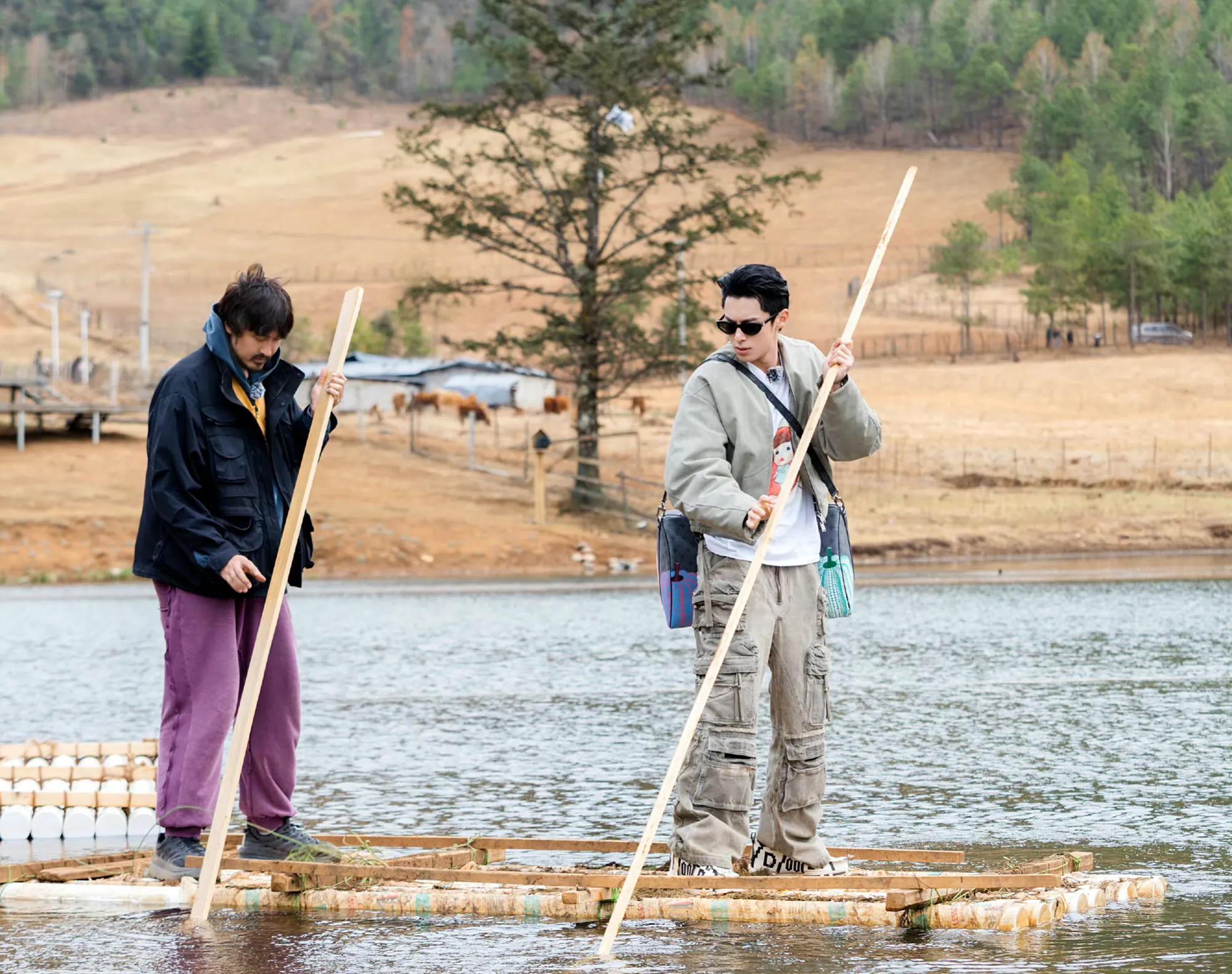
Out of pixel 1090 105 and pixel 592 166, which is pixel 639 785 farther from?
pixel 1090 105

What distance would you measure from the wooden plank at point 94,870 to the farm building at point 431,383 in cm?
5292

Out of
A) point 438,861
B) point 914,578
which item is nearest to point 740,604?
point 438,861

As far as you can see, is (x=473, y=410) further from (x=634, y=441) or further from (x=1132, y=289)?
(x=1132, y=289)

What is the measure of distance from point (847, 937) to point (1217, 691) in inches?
300

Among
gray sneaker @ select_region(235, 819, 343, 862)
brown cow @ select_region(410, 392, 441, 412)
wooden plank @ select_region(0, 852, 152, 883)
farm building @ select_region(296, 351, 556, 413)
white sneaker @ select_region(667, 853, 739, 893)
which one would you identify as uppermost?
white sneaker @ select_region(667, 853, 739, 893)

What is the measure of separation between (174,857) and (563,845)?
1.34 m

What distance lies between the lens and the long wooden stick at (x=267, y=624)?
6215 millimetres

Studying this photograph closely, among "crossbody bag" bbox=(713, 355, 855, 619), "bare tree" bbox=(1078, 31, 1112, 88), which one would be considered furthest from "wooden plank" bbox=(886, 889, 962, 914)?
"bare tree" bbox=(1078, 31, 1112, 88)

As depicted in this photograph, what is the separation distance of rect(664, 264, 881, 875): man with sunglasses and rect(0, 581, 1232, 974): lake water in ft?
2.03

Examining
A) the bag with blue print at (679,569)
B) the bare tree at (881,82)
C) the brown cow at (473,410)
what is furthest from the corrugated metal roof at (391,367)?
the bare tree at (881,82)

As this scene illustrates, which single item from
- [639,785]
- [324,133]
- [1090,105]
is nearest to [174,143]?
[324,133]

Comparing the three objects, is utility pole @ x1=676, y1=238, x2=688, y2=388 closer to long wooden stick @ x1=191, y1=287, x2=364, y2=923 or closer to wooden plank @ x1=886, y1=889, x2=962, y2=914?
long wooden stick @ x1=191, y1=287, x2=364, y2=923

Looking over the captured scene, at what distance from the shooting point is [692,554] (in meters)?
6.57

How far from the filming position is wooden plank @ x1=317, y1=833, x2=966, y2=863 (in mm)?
6750
